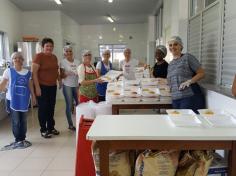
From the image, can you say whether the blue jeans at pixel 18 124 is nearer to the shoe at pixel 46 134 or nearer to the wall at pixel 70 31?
the shoe at pixel 46 134

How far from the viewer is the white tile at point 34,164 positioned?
117 inches

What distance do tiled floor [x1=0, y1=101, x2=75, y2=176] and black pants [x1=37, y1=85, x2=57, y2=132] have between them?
23 centimetres

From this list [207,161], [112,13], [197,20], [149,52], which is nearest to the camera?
[207,161]

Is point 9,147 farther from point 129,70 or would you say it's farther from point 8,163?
point 129,70

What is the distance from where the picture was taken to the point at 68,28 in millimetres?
9367

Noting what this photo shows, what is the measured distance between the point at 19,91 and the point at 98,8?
5.23 meters

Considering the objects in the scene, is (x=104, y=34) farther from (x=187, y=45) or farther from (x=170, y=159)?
(x=170, y=159)

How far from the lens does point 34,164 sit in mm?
3080

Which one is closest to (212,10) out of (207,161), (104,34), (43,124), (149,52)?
(207,161)

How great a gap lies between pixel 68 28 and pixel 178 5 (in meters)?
5.81

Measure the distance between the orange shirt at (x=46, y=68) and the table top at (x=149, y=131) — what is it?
213 cm

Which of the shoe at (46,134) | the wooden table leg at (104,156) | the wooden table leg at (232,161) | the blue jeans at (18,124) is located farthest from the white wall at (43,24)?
the wooden table leg at (232,161)

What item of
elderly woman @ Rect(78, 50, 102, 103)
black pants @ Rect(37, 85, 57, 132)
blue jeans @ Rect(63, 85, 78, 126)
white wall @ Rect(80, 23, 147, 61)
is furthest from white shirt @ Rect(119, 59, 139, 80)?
white wall @ Rect(80, 23, 147, 61)

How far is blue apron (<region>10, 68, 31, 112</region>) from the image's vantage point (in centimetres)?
352
